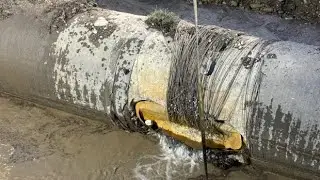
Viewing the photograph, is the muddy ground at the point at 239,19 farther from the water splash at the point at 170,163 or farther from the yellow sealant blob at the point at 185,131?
the yellow sealant blob at the point at 185,131

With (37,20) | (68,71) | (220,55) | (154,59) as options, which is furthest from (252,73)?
(37,20)

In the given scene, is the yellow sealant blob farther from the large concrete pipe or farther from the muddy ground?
the muddy ground

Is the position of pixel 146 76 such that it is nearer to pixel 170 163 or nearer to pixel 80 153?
pixel 170 163

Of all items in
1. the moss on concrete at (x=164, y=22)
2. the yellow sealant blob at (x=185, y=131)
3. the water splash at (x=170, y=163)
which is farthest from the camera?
the water splash at (x=170, y=163)

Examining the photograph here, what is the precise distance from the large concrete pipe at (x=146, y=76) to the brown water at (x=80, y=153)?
352 millimetres

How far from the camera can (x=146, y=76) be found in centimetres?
420

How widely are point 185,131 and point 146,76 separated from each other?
1.84 feet

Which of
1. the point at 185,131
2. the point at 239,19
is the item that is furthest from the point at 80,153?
the point at 239,19

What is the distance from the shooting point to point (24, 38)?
4.69m

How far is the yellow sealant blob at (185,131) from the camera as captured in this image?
409 centimetres

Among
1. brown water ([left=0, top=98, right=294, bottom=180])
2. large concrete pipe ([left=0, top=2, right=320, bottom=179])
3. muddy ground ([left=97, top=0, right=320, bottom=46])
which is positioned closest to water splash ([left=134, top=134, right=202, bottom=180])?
brown water ([left=0, top=98, right=294, bottom=180])

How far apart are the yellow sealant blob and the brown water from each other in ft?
1.19

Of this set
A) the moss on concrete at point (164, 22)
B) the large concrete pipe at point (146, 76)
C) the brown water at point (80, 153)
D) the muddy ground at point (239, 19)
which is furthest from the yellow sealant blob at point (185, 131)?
the muddy ground at point (239, 19)

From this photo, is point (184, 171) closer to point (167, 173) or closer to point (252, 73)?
point (167, 173)
